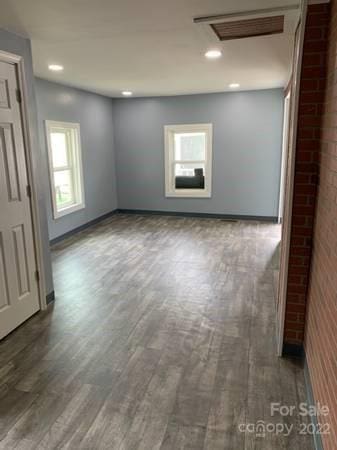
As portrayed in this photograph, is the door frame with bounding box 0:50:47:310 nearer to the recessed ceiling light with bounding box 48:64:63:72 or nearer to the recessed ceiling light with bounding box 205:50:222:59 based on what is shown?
the recessed ceiling light with bounding box 48:64:63:72

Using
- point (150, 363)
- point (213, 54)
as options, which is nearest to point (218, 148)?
point (213, 54)

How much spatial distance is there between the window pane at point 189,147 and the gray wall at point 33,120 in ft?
13.5

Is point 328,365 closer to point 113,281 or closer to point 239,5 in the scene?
point 239,5

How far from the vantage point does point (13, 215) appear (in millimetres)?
2676

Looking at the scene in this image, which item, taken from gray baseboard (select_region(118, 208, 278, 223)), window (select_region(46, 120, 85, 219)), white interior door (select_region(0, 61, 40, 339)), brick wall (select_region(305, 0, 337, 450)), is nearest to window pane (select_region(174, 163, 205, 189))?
gray baseboard (select_region(118, 208, 278, 223))

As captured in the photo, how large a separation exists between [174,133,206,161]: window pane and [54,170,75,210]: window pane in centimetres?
229

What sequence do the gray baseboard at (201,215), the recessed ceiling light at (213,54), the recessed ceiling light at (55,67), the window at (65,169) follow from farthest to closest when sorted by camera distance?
1. the gray baseboard at (201,215)
2. the window at (65,169)
3. the recessed ceiling light at (55,67)
4. the recessed ceiling light at (213,54)

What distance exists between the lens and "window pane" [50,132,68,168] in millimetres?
5266

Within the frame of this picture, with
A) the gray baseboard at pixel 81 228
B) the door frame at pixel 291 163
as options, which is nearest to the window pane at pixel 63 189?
the gray baseboard at pixel 81 228

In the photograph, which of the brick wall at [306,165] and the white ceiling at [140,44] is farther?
the white ceiling at [140,44]

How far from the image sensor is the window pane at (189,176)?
6.84 m

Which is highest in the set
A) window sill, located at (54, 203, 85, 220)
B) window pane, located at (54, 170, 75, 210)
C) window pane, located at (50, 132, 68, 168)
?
window pane, located at (50, 132, 68, 168)

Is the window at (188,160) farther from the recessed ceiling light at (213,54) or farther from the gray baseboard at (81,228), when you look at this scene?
the recessed ceiling light at (213,54)

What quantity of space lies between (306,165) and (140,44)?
1979mm
